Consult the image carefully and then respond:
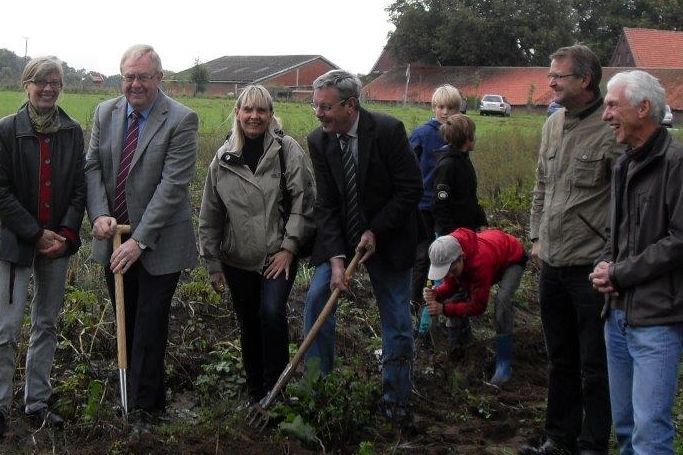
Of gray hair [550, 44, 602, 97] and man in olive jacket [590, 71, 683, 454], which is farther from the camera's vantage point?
gray hair [550, 44, 602, 97]

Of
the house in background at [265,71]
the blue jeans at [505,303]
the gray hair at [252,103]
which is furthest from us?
the house in background at [265,71]

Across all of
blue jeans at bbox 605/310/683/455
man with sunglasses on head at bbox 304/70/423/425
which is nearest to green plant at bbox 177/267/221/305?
man with sunglasses on head at bbox 304/70/423/425

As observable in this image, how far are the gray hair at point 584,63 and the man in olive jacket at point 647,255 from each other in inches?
21.3

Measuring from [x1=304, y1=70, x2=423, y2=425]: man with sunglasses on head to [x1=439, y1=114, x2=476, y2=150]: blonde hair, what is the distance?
4.75ft

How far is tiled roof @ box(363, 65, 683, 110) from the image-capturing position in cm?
4991

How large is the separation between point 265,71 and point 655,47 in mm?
27294

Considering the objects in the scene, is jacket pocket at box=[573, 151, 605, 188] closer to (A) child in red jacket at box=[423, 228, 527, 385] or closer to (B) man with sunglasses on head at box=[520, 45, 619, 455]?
(B) man with sunglasses on head at box=[520, 45, 619, 455]

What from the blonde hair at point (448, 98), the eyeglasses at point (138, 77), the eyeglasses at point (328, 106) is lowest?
the eyeglasses at point (328, 106)

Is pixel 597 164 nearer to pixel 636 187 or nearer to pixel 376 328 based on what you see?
pixel 636 187

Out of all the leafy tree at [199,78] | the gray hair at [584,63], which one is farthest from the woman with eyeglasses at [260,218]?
the leafy tree at [199,78]

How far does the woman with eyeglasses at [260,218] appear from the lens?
4.88 m

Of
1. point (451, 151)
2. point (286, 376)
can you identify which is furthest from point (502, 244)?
point (286, 376)

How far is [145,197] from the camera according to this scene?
475 centimetres

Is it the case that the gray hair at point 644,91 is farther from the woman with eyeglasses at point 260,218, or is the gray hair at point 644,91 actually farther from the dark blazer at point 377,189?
the woman with eyeglasses at point 260,218
